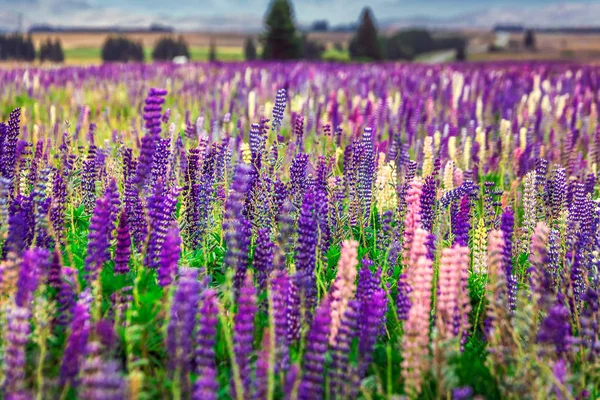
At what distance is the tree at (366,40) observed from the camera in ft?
167

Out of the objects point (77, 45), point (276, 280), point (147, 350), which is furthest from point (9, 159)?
point (77, 45)

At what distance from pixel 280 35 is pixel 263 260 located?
1672 inches

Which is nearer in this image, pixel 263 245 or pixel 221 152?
pixel 263 245

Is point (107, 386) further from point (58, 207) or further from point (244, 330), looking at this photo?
point (58, 207)

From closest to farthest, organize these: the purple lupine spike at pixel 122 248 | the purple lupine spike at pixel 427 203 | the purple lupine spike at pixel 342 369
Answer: the purple lupine spike at pixel 342 369, the purple lupine spike at pixel 122 248, the purple lupine spike at pixel 427 203

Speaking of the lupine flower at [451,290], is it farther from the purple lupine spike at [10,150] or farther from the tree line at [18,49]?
the tree line at [18,49]

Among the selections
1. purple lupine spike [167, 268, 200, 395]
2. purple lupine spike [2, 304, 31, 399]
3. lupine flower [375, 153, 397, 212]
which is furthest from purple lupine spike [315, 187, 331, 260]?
purple lupine spike [2, 304, 31, 399]

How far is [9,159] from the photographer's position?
15.6 ft

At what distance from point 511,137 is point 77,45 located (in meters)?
93.0

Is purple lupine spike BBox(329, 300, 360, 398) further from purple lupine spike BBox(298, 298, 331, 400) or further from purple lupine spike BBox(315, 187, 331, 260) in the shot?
purple lupine spike BBox(315, 187, 331, 260)

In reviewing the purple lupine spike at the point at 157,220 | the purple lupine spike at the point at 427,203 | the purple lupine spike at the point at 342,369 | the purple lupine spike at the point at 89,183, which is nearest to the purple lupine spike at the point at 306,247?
the purple lupine spike at the point at 342,369

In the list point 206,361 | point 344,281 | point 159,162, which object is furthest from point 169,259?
point 159,162

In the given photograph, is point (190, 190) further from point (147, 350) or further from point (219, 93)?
point (219, 93)

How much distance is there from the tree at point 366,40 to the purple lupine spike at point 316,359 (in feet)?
160
